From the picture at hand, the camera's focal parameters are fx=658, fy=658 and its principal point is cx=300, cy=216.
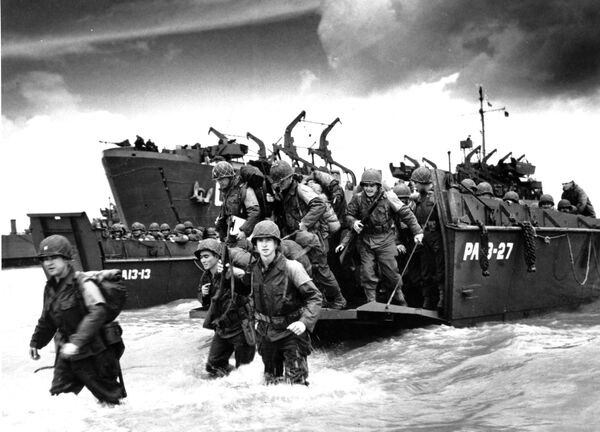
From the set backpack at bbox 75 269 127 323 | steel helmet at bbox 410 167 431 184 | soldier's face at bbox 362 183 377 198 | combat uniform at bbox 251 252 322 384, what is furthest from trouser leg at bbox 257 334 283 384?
steel helmet at bbox 410 167 431 184

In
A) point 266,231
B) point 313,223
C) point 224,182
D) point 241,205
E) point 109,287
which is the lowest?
point 109,287

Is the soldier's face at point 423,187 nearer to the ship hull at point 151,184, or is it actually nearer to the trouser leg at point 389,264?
the trouser leg at point 389,264

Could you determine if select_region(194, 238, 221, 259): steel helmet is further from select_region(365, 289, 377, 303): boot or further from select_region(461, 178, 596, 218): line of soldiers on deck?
select_region(461, 178, 596, 218): line of soldiers on deck

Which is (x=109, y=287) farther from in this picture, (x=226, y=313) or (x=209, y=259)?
(x=209, y=259)

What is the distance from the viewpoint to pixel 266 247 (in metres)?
5.16

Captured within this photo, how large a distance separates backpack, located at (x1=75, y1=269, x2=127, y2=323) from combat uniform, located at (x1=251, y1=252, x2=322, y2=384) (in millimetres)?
1117

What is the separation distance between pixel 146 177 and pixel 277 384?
1497 centimetres

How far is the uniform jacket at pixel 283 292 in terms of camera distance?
5.14 meters

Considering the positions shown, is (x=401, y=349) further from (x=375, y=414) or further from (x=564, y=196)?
(x=564, y=196)

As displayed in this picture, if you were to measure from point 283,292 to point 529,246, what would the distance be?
507 centimetres

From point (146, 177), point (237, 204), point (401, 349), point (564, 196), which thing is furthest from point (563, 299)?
point (146, 177)

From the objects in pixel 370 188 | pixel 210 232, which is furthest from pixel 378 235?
pixel 210 232

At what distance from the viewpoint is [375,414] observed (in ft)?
16.1

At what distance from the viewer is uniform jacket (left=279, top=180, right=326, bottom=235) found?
24.0 feet
